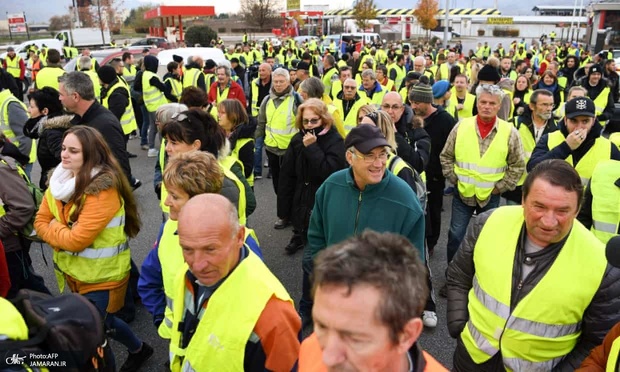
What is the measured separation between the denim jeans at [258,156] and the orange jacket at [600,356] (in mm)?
6710

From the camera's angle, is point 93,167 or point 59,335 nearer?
point 59,335

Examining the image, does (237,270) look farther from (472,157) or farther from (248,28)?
(248,28)

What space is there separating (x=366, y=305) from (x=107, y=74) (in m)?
7.69

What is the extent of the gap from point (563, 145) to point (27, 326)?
397 centimetres

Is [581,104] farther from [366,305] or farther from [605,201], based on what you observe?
[366,305]

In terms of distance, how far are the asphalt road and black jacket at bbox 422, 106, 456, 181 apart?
1.05 metres

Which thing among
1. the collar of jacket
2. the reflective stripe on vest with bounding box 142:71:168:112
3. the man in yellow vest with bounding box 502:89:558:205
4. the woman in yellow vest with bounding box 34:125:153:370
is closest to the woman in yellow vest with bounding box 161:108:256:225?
the woman in yellow vest with bounding box 34:125:153:370

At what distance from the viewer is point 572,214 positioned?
219 cm

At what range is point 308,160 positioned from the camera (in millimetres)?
4441

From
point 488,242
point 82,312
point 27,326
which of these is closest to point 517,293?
point 488,242

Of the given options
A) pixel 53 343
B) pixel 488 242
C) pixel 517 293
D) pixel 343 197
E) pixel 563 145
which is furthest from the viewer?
pixel 563 145

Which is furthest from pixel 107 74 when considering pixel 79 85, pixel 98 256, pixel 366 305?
pixel 366 305

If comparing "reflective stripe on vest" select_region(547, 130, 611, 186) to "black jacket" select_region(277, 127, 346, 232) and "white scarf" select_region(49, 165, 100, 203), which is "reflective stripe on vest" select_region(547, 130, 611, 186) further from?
"white scarf" select_region(49, 165, 100, 203)

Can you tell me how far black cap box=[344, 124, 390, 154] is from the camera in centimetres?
291
